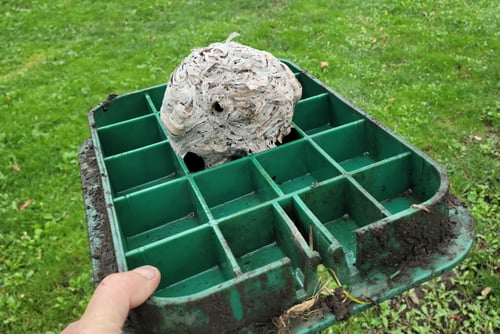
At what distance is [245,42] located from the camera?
4.90 meters

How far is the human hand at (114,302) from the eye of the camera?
110 centimetres

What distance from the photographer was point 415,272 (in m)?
1.32

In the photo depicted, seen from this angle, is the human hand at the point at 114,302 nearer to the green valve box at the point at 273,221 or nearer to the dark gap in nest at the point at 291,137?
the green valve box at the point at 273,221

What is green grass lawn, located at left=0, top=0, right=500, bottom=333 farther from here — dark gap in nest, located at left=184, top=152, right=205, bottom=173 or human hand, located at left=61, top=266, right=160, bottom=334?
Answer: human hand, located at left=61, top=266, right=160, bottom=334

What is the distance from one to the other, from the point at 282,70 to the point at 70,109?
290 centimetres

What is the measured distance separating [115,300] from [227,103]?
80 centimetres

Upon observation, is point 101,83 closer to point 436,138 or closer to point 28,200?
point 28,200

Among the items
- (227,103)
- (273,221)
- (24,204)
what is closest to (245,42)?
(24,204)

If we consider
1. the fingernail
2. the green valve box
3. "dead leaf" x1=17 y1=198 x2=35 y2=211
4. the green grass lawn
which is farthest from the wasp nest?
"dead leaf" x1=17 y1=198 x2=35 y2=211

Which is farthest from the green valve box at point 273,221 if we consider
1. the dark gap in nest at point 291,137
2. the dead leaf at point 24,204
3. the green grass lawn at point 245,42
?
the dead leaf at point 24,204

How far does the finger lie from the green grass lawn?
130 cm

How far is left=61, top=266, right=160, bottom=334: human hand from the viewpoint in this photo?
3.62ft

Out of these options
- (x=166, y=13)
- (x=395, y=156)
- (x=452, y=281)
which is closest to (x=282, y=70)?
(x=395, y=156)

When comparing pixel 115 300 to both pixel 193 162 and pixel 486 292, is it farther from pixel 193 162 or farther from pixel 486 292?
pixel 486 292
